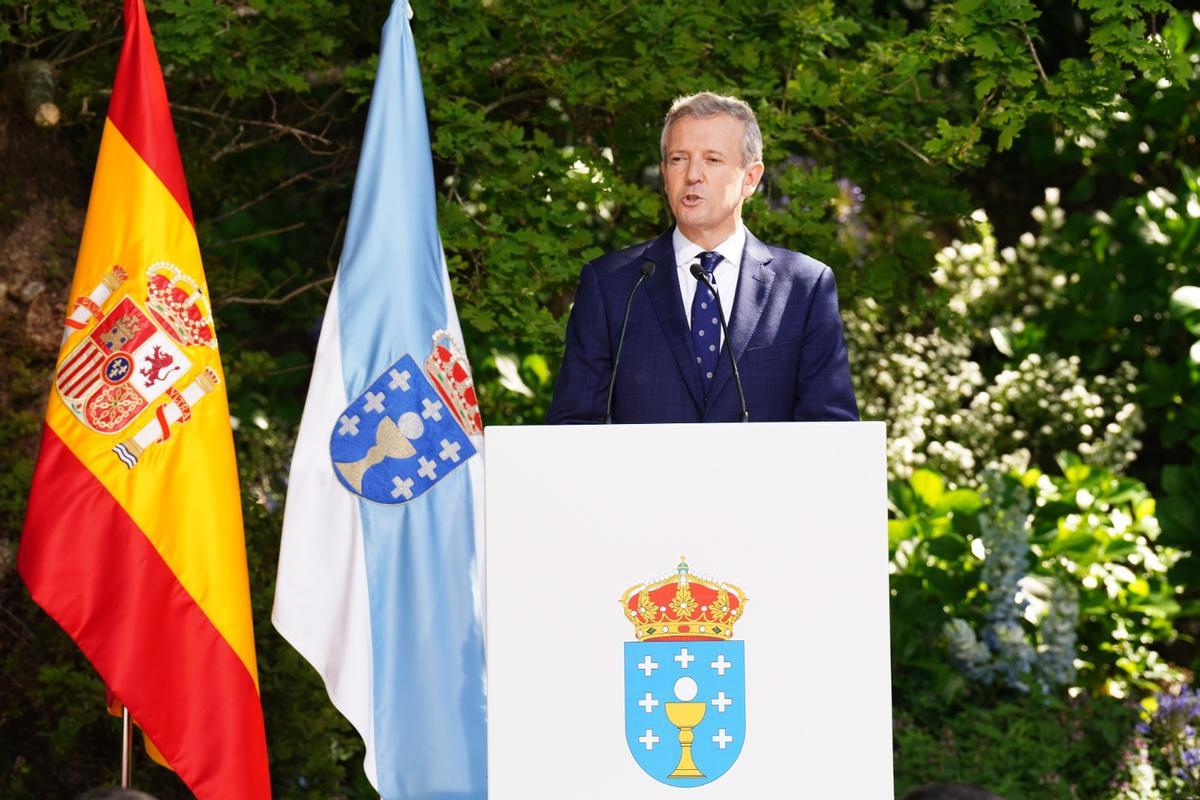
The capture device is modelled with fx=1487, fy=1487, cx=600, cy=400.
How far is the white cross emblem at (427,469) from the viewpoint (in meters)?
3.55

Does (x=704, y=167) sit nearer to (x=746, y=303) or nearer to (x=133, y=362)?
(x=746, y=303)

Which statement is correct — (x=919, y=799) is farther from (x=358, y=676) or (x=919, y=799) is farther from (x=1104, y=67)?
(x=1104, y=67)

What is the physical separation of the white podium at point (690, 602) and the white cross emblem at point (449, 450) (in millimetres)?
1275

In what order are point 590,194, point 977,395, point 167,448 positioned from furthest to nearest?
point 977,395, point 590,194, point 167,448

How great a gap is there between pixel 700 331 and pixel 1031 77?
6.03ft

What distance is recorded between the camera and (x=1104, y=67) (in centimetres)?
408

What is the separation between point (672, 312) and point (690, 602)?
0.69 metres

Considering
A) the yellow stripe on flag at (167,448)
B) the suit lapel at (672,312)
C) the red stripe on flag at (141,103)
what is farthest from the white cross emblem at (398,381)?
the suit lapel at (672,312)

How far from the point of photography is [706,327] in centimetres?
279

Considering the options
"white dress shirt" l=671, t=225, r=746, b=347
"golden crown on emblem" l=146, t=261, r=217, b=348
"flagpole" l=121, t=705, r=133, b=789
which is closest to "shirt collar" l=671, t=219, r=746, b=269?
"white dress shirt" l=671, t=225, r=746, b=347

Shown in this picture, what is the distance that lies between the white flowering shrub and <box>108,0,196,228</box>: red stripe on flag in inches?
127

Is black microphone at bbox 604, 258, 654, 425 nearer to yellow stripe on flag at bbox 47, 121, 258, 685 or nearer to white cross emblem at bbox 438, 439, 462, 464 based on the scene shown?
white cross emblem at bbox 438, 439, 462, 464

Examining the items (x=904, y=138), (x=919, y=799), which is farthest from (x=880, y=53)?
(x=919, y=799)

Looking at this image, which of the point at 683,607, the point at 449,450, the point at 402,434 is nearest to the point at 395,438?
the point at 402,434
